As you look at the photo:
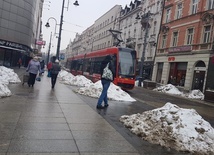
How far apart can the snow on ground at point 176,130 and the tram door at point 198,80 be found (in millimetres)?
22580

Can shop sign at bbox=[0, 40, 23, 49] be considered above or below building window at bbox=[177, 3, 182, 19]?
below

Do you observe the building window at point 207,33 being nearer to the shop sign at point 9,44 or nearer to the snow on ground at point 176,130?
the snow on ground at point 176,130

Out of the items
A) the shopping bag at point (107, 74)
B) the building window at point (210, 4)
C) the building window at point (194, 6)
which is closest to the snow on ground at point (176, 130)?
the shopping bag at point (107, 74)

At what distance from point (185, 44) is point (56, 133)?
28030 mm

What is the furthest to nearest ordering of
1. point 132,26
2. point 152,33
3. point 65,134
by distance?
point 132,26 → point 152,33 → point 65,134

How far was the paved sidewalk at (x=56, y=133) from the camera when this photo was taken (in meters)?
4.46

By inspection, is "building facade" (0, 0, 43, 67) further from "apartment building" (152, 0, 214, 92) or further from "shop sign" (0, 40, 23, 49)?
"apartment building" (152, 0, 214, 92)

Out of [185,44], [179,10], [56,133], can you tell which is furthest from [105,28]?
[56,133]

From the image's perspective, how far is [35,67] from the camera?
1433cm

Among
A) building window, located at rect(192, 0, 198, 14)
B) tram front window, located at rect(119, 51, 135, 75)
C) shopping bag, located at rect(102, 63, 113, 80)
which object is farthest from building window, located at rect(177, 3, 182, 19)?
shopping bag, located at rect(102, 63, 113, 80)

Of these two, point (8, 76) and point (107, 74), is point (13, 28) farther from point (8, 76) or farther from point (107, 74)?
point (107, 74)

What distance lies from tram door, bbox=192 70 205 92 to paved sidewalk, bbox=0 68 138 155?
22378mm

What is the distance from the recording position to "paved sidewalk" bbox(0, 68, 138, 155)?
4.46m

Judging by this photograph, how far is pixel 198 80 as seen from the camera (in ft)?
92.8
